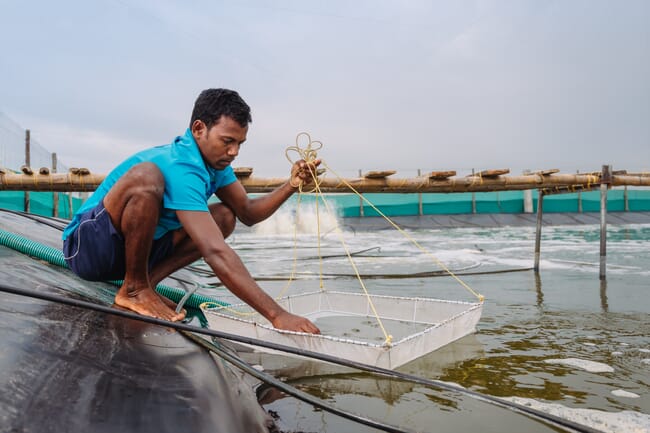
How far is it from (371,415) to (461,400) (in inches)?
14.1

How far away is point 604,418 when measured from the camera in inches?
59.5

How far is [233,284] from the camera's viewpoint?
171cm

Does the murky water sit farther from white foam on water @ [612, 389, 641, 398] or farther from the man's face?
the man's face

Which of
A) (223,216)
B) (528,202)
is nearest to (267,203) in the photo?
(223,216)

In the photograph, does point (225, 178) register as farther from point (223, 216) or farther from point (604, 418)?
point (604, 418)

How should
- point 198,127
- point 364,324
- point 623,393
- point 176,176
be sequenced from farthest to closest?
point 364,324 → point 198,127 → point 176,176 → point 623,393

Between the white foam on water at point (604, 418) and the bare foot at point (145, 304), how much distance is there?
142 centimetres

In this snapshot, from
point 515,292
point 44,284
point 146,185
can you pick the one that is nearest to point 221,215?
point 146,185

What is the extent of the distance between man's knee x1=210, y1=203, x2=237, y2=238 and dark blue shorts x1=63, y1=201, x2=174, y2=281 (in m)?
0.54

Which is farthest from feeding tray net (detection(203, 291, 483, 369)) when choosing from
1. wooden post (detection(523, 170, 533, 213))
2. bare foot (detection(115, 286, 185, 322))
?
wooden post (detection(523, 170, 533, 213))

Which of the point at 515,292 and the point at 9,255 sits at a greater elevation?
the point at 9,255

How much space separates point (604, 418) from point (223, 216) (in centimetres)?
188

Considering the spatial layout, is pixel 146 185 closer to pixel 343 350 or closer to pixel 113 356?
pixel 113 356

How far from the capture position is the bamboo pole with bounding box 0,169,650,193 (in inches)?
180
